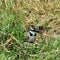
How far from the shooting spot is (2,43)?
5129mm

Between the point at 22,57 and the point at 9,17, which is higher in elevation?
the point at 9,17

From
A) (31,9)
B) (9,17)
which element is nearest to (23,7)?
(31,9)

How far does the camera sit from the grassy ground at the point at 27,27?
192 inches

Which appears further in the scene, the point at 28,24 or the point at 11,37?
the point at 28,24

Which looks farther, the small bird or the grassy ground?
the small bird

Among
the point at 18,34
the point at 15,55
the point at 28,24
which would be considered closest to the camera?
the point at 15,55

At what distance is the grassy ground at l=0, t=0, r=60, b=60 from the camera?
489 centimetres

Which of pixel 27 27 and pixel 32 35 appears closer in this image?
pixel 32 35

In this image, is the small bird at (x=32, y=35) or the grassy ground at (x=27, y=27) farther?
the small bird at (x=32, y=35)

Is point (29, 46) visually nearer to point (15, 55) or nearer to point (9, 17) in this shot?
point (15, 55)

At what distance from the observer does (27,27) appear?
18.1 feet

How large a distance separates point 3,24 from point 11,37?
0.32 meters

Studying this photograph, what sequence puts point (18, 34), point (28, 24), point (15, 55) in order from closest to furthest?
point (15, 55), point (18, 34), point (28, 24)

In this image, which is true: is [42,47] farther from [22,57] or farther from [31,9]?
[31,9]
